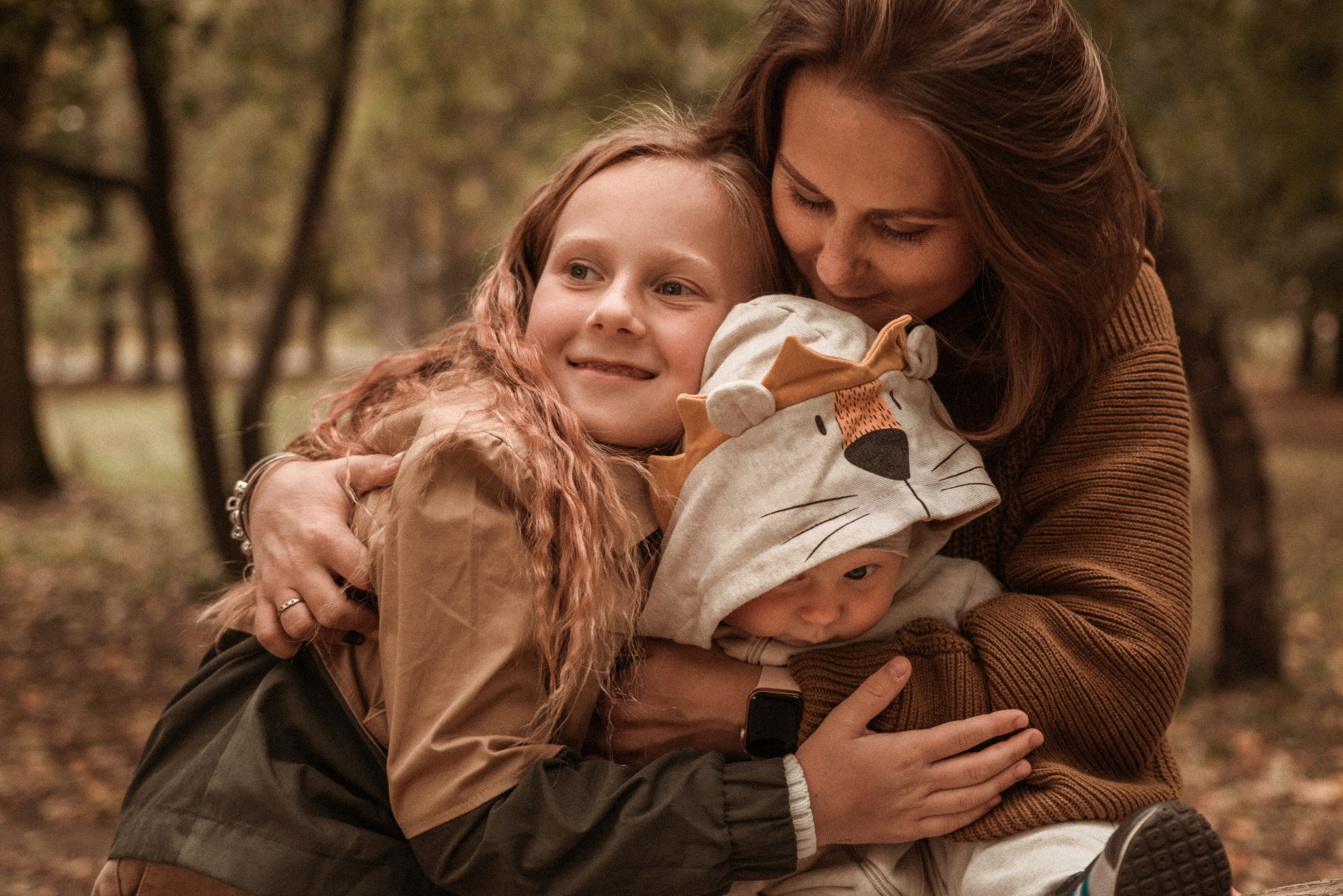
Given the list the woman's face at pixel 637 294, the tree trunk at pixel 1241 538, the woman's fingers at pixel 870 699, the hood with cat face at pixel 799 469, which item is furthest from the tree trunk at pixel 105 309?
the woman's fingers at pixel 870 699

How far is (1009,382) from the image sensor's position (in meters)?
1.94

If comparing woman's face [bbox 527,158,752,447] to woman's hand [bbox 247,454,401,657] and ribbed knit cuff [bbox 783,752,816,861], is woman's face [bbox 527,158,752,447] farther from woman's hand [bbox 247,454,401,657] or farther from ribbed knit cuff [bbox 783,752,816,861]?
ribbed knit cuff [bbox 783,752,816,861]

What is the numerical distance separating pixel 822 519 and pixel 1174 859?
66 centimetres

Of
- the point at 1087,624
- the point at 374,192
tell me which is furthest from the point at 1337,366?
the point at 1087,624

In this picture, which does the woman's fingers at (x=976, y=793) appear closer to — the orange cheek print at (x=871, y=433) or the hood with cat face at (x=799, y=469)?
the hood with cat face at (x=799, y=469)

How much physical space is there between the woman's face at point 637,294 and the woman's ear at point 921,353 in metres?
0.37

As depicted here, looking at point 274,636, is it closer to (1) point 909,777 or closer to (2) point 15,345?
(1) point 909,777

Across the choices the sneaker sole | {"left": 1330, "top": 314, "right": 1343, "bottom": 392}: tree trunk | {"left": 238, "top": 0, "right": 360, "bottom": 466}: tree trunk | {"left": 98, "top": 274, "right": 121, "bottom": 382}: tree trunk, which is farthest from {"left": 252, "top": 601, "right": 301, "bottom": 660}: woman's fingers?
{"left": 98, "top": 274, "right": 121, "bottom": 382}: tree trunk

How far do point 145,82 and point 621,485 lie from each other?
4.90m

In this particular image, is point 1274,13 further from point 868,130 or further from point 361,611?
point 361,611

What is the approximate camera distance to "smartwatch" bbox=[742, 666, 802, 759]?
1.78 meters

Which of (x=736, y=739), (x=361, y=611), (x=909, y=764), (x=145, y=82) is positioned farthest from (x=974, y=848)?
(x=145, y=82)

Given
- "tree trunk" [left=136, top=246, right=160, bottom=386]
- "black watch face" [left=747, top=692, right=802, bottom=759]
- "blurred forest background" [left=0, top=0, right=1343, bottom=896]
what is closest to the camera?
"black watch face" [left=747, top=692, right=802, bottom=759]

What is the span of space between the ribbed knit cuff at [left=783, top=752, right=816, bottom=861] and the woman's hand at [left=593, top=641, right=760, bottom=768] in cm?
20
